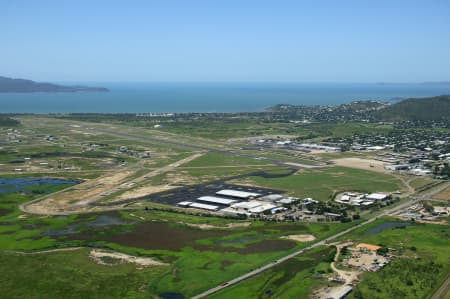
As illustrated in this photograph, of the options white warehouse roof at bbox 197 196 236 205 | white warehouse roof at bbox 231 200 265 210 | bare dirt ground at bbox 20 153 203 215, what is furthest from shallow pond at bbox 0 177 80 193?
white warehouse roof at bbox 231 200 265 210

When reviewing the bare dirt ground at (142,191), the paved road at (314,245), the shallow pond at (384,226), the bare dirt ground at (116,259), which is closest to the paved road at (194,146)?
the paved road at (314,245)

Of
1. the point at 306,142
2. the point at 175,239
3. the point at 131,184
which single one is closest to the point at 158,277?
the point at 175,239

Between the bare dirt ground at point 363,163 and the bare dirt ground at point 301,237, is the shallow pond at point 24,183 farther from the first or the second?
the bare dirt ground at point 363,163

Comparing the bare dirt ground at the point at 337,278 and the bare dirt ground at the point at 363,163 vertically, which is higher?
the bare dirt ground at the point at 363,163

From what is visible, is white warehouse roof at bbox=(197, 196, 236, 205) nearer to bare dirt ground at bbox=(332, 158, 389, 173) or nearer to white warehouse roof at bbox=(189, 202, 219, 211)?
white warehouse roof at bbox=(189, 202, 219, 211)

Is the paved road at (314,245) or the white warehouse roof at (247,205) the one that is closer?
the paved road at (314,245)

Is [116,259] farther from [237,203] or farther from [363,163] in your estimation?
[363,163]

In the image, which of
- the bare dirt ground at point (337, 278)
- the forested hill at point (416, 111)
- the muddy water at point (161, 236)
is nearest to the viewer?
the bare dirt ground at point (337, 278)
